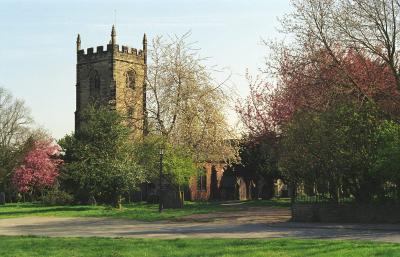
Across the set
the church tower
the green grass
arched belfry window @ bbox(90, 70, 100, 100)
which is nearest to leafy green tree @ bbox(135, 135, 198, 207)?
the green grass

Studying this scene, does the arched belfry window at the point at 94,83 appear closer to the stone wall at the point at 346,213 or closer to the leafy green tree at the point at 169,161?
the leafy green tree at the point at 169,161

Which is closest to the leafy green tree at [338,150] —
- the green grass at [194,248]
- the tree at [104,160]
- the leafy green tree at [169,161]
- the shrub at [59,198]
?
the green grass at [194,248]

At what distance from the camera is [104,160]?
38.9 meters

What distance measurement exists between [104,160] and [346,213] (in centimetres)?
2037

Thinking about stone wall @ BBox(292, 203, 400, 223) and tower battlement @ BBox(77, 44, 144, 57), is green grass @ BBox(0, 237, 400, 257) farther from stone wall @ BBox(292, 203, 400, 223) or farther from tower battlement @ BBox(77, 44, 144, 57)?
tower battlement @ BBox(77, 44, 144, 57)

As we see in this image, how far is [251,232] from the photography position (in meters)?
18.8

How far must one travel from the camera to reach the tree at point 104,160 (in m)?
37.7

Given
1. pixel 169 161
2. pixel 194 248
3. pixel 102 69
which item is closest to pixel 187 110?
pixel 169 161

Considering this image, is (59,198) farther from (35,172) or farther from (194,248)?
(194,248)

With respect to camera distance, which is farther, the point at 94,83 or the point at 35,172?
the point at 94,83

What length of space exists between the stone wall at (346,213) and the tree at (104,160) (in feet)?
53.8

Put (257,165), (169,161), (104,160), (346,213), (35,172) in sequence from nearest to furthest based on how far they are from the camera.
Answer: (346,213) → (169,161) → (104,160) → (257,165) → (35,172)

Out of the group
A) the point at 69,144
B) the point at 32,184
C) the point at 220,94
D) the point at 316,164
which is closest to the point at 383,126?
the point at 316,164

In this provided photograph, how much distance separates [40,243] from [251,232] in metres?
6.92
